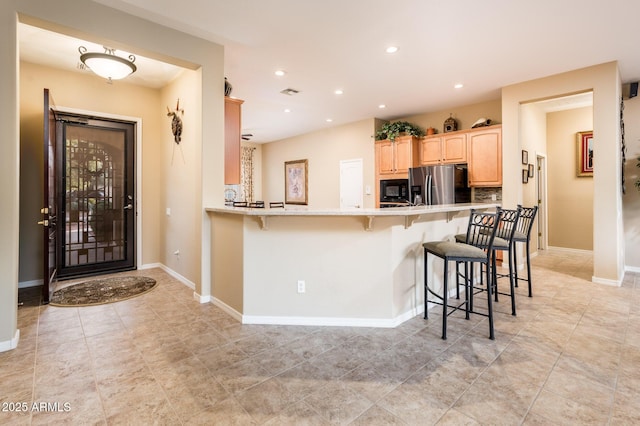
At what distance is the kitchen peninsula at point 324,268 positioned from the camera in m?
2.81

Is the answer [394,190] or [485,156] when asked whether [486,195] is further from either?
[394,190]

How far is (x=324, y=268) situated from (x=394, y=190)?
3964 mm

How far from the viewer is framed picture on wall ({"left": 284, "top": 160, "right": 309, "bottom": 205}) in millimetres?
8484

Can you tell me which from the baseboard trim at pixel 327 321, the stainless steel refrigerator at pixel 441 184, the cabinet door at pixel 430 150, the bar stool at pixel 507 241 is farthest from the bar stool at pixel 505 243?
the cabinet door at pixel 430 150

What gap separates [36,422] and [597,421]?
2968 millimetres

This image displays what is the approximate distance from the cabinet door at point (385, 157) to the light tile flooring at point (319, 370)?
3804 millimetres

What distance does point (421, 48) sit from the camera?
3.58 meters

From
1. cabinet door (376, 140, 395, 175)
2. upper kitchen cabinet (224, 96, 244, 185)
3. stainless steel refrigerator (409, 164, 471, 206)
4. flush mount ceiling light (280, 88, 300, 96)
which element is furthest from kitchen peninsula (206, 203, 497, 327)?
cabinet door (376, 140, 395, 175)

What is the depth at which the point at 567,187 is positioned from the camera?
6469 millimetres

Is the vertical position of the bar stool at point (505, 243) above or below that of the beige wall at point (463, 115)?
below

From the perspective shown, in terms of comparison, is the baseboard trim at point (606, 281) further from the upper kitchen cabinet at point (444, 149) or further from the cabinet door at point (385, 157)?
the cabinet door at point (385, 157)

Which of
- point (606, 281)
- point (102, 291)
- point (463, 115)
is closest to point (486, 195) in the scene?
point (463, 115)

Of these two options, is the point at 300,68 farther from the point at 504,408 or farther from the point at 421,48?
the point at 504,408

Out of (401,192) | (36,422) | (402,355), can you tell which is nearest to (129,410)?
(36,422)
